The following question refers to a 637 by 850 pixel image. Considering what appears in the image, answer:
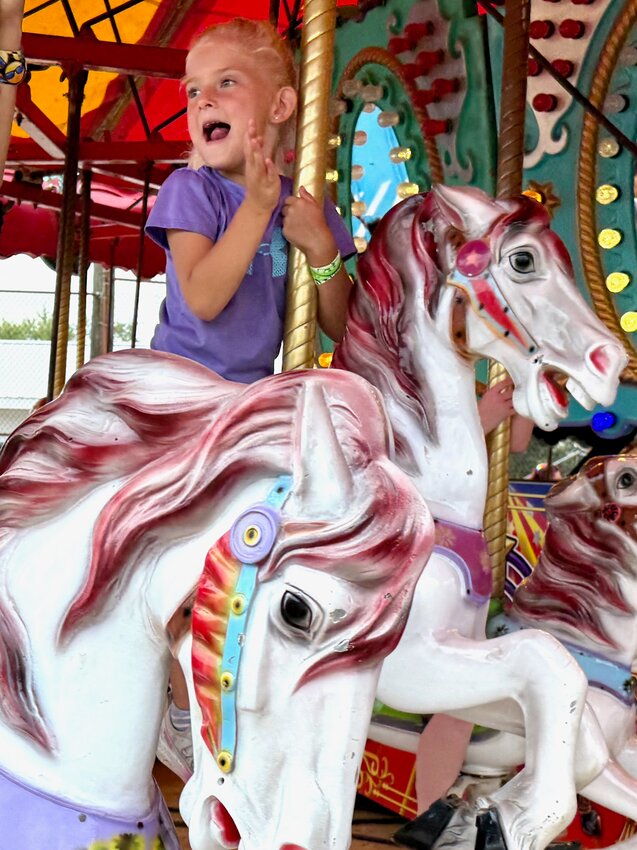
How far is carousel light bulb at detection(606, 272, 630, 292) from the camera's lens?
3025 millimetres

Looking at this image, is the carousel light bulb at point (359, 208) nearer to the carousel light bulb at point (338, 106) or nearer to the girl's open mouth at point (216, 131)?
the carousel light bulb at point (338, 106)

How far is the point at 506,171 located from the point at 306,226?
47.3 inches

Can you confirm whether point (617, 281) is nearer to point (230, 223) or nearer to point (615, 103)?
point (615, 103)

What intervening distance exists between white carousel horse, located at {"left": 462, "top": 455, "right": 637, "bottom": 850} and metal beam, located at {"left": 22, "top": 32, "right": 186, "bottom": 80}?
210cm

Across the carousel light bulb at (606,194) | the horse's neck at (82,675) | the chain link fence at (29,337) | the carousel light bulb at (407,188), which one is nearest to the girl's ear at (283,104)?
the horse's neck at (82,675)

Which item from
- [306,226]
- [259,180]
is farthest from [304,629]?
[306,226]

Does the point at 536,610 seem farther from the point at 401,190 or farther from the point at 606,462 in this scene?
the point at 401,190

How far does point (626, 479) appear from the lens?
2.27 meters

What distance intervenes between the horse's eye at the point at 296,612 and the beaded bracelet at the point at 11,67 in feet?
2.10

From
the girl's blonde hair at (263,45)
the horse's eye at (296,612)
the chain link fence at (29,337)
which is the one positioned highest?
the girl's blonde hair at (263,45)

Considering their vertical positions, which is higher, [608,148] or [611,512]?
[608,148]

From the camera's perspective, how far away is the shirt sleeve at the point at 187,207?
4.70 ft

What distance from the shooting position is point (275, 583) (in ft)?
2.44

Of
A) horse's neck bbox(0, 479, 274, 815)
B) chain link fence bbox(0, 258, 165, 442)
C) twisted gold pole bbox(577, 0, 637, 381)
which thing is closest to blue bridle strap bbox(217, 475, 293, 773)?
horse's neck bbox(0, 479, 274, 815)
